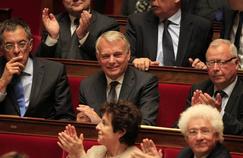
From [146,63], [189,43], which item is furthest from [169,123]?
[189,43]

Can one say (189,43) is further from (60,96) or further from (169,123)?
(60,96)

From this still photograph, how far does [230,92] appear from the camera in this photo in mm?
1573

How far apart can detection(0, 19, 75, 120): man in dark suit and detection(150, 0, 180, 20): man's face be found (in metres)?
0.34

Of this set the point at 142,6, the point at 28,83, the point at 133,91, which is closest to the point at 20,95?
the point at 28,83

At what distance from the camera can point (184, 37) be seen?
1.87 meters

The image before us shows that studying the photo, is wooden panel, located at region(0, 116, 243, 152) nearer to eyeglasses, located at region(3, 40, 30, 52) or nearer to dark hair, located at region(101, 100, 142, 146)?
dark hair, located at region(101, 100, 142, 146)

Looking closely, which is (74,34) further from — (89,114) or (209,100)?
(209,100)

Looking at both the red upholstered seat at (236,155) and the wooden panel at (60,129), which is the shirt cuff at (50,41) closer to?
the wooden panel at (60,129)

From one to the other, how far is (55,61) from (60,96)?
12cm

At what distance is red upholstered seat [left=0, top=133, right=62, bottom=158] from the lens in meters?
1.47

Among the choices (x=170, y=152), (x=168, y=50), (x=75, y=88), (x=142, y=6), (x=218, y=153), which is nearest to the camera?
(x=218, y=153)

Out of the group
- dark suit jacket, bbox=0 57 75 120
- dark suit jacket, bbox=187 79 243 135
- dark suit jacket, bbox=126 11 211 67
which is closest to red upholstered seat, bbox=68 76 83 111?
dark suit jacket, bbox=0 57 75 120

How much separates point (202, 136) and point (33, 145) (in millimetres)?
379

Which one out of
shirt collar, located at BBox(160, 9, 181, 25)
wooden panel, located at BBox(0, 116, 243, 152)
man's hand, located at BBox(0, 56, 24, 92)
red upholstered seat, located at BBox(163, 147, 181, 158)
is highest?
shirt collar, located at BBox(160, 9, 181, 25)
